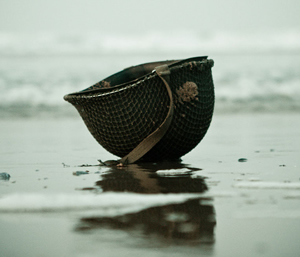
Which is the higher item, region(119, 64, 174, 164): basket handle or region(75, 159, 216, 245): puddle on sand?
region(119, 64, 174, 164): basket handle

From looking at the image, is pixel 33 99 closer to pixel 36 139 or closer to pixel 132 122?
pixel 36 139

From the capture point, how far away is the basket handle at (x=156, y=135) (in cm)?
386

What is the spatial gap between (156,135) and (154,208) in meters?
1.56

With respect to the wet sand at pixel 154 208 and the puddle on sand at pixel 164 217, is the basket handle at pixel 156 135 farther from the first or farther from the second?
the puddle on sand at pixel 164 217

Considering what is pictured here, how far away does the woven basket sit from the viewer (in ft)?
13.0

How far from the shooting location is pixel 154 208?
2463 mm

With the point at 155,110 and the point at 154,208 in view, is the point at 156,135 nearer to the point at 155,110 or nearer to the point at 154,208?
the point at 155,110

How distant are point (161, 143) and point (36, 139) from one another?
348cm

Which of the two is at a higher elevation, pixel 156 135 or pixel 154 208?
pixel 156 135

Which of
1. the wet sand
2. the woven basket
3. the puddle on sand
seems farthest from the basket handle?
the puddle on sand

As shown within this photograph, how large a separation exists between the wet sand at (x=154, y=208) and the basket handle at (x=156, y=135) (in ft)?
0.53

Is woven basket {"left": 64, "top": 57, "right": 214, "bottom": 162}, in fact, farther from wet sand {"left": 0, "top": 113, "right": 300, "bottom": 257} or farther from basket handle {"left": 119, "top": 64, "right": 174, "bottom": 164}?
wet sand {"left": 0, "top": 113, "right": 300, "bottom": 257}

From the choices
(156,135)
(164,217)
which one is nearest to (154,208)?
(164,217)

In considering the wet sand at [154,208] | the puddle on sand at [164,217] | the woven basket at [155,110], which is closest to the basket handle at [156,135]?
the woven basket at [155,110]
